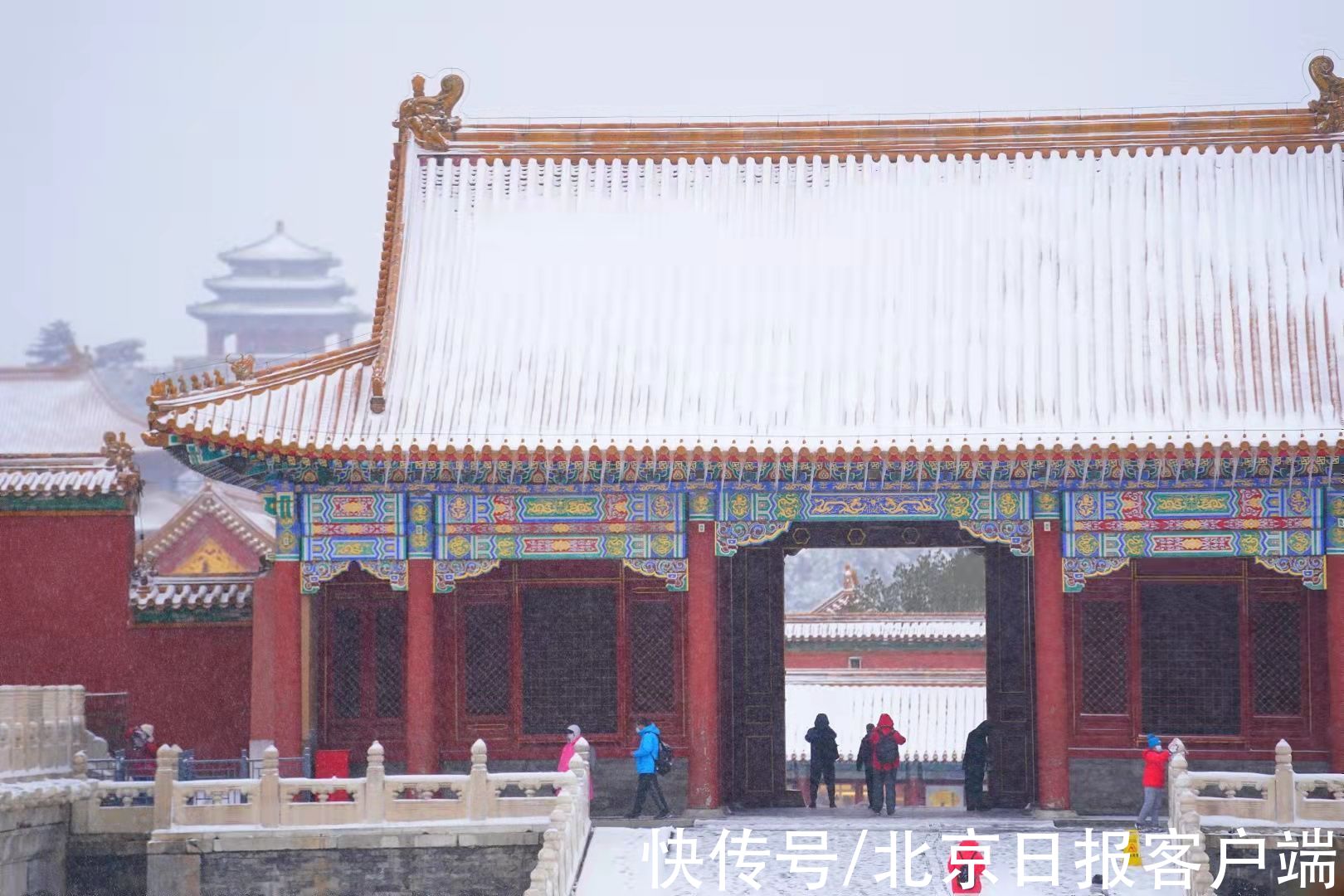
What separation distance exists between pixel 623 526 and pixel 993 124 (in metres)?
7.76

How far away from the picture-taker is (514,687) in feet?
90.4

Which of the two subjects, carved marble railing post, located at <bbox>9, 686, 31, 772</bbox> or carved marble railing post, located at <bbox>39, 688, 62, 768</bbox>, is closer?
carved marble railing post, located at <bbox>9, 686, 31, 772</bbox>

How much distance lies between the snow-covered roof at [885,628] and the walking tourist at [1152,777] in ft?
61.4

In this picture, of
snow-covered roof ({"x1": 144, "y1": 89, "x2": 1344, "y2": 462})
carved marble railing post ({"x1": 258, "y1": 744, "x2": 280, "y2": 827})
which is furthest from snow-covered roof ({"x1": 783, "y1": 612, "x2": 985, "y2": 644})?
carved marble railing post ({"x1": 258, "y1": 744, "x2": 280, "y2": 827})

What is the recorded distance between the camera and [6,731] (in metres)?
23.8

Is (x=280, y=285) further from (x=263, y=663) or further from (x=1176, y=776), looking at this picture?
(x=1176, y=776)

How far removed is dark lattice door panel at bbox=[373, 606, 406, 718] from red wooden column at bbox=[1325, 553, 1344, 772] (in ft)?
36.5

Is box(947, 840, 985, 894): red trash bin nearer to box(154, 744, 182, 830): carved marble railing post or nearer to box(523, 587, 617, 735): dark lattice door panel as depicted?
box(523, 587, 617, 735): dark lattice door panel

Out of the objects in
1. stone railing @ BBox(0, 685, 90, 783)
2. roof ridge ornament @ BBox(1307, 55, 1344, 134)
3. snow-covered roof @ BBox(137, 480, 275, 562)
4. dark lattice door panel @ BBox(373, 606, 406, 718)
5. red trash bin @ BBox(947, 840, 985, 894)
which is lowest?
red trash bin @ BBox(947, 840, 985, 894)

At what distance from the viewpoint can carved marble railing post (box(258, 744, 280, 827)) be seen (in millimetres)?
23969

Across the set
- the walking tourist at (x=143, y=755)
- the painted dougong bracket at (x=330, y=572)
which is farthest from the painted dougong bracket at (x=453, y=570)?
the walking tourist at (x=143, y=755)

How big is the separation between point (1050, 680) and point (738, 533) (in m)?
4.05

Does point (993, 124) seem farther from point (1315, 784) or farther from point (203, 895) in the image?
point (203, 895)

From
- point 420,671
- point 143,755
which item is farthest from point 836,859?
point 143,755
